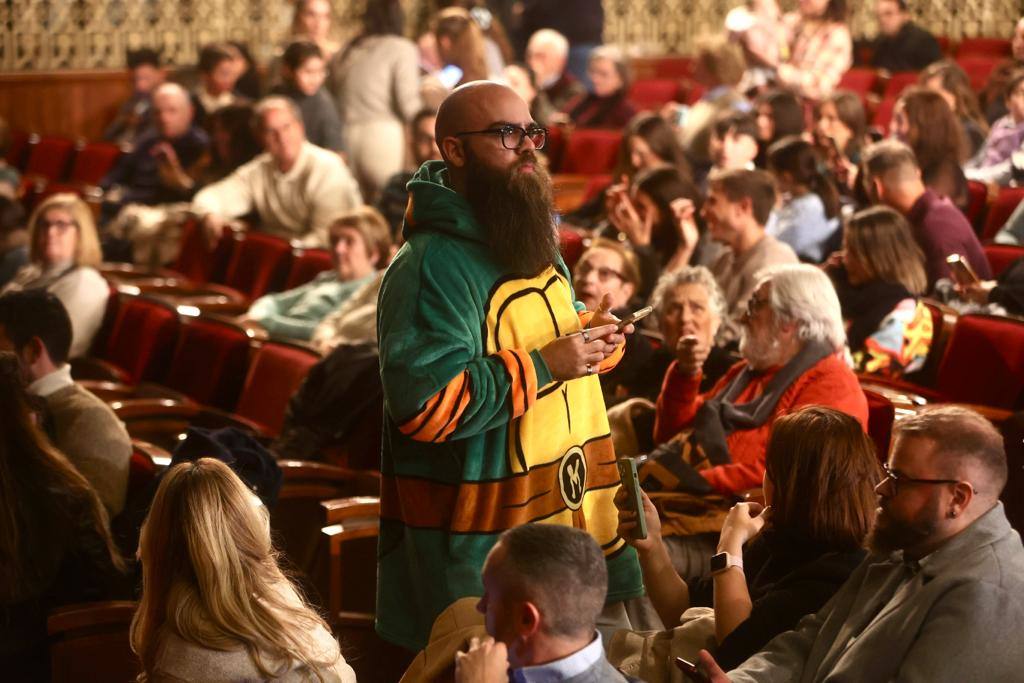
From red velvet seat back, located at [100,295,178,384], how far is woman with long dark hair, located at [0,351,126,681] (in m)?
2.05

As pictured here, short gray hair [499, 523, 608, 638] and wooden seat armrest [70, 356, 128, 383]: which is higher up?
short gray hair [499, 523, 608, 638]

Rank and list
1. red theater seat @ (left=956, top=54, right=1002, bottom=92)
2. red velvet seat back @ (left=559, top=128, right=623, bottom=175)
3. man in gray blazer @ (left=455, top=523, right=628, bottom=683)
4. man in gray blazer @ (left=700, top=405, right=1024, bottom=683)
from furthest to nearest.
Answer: red theater seat @ (left=956, top=54, right=1002, bottom=92) < red velvet seat back @ (left=559, top=128, right=623, bottom=175) < man in gray blazer @ (left=700, top=405, right=1024, bottom=683) < man in gray blazer @ (left=455, top=523, right=628, bottom=683)

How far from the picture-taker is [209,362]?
16.6 feet

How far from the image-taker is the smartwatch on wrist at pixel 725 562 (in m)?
2.63

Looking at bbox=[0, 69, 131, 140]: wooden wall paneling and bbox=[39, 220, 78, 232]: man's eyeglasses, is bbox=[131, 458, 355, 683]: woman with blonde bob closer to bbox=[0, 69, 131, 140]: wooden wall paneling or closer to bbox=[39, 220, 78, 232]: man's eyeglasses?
bbox=[39, 220, 78, 232]: man's eyeglasses

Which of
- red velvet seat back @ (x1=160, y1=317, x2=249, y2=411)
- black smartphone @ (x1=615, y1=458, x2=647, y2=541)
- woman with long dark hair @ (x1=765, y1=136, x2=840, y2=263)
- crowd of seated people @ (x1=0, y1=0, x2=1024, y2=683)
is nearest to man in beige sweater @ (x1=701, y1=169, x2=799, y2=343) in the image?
crowd of seated people @ (x1=0, y1=0, x2=1024, y2=683)

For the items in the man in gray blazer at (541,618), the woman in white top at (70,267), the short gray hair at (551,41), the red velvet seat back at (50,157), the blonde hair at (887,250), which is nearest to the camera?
the man in gray blazer at (541,618)

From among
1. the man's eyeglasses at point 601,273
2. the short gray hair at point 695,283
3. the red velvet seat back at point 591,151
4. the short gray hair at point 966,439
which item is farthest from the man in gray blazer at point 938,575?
the red velvet seat back at point 591,151

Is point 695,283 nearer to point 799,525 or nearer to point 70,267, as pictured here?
point 799,525

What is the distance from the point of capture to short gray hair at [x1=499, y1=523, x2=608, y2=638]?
1.90 meters

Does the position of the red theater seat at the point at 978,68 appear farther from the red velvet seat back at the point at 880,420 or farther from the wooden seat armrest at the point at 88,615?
A: the wooden seat armrest at the point at 88,615

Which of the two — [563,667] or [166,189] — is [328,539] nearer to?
[563,667]

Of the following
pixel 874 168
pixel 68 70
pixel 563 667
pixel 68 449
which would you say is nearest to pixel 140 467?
pixel 68 449

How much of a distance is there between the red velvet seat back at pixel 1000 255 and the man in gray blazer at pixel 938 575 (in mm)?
2826
